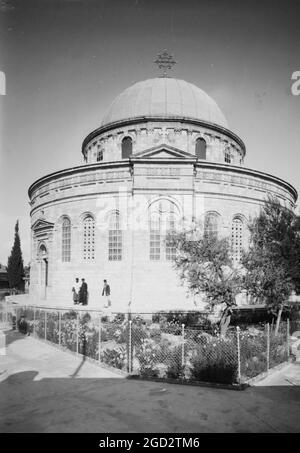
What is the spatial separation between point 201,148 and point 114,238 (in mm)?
10823

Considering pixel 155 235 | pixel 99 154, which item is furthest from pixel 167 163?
pixel 99 154

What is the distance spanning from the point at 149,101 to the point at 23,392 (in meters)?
25.7

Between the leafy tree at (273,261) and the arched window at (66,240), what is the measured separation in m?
14.8

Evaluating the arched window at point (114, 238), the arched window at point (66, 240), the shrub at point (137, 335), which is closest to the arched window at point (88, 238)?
the arched window at point (114, 238)

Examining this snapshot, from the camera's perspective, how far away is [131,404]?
7.59 metres

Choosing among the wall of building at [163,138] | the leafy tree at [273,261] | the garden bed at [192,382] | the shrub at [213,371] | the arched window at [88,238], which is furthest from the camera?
the wall of building at [163,138]

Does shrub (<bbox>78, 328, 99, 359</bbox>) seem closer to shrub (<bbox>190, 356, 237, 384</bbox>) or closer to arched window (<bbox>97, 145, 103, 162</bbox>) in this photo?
shrub (<bbox>190, 356, 237, 384</bbox>)

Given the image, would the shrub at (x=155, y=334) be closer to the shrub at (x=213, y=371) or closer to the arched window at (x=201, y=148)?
the shrub at (x=213, y=371)

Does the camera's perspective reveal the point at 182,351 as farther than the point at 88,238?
No

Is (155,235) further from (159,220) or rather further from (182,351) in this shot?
(182,351)

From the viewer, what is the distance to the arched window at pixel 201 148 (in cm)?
2842

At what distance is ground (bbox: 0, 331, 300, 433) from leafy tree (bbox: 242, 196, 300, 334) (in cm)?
297

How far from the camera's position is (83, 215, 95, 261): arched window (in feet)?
79.1

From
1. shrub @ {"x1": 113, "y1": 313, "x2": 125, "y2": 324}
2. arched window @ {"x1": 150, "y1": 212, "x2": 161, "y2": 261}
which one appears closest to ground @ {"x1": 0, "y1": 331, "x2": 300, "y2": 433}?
shrub @ {"x1": 113, "y1": 313, "x2": 125, "y2": 324}
